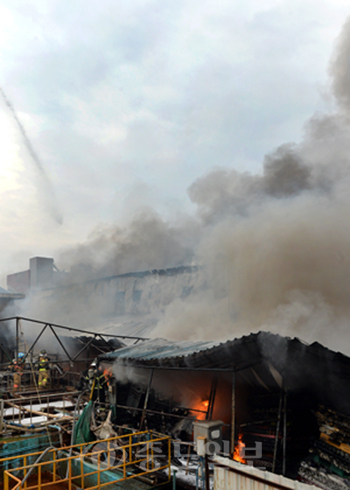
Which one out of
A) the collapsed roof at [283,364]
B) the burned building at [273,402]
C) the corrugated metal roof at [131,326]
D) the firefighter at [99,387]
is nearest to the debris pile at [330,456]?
the burned building at [273,402]

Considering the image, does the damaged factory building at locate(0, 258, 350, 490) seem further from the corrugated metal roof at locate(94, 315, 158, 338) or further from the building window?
the building window

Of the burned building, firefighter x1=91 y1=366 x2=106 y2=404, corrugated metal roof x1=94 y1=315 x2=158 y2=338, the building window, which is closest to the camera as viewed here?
the burned building

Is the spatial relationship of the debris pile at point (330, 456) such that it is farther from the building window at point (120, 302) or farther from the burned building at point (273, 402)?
the building window at point (120, 302)

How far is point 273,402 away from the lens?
9734 mm

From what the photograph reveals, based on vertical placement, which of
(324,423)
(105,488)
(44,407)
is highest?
(324,423)

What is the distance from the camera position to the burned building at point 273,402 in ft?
25.2

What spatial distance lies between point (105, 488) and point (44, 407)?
7810 mm

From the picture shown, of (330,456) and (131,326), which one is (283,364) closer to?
(330,456)

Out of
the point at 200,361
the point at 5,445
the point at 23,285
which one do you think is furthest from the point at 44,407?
the point at 23,285

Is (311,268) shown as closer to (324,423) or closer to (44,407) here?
(324,423)

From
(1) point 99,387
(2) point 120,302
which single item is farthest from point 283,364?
(2) point 120,302

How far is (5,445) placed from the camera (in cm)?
1049

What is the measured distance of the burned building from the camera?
7688mm

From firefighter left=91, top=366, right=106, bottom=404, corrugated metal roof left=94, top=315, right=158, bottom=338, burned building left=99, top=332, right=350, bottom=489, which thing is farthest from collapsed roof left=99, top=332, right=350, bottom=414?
corrugated metal roof left=94, top=315, right=158, bottom=338
